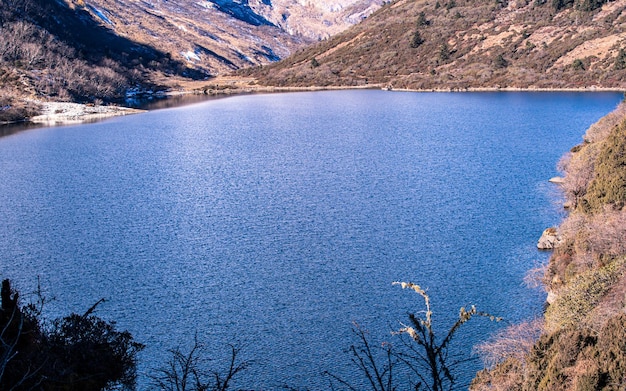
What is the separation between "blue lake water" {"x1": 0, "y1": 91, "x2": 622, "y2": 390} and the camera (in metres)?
24.6

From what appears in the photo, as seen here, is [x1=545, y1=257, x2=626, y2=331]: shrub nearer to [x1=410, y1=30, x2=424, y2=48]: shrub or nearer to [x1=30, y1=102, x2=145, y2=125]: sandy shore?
[x1=30, y1=102, x2=145, y2=125]: sandy shore

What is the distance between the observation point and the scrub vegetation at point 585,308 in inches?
584

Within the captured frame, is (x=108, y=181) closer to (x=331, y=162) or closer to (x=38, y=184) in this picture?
(x=38, y=184)

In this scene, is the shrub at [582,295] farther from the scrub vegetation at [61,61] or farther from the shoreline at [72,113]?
the scrub vegetation at [61,61]

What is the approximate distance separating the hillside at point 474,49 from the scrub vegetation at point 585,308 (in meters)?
87.8

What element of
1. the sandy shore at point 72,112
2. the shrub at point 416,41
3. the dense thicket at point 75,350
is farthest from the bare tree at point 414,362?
the shrub at point 416,41

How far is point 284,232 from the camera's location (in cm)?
3522

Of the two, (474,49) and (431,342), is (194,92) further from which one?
(431,342)

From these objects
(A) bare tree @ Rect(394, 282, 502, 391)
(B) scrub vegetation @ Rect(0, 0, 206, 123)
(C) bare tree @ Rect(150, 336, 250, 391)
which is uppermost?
(B) scrub vegetation @ Rect(0, 0, 206, 123)

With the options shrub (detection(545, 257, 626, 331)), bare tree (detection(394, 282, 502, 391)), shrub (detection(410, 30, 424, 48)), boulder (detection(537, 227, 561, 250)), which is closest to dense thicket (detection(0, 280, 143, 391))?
bare tree (detection(394, 282, 502, 391))

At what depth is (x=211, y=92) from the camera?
505ft

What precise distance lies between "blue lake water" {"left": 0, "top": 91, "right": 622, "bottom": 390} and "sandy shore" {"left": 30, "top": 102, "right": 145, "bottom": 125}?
29.4m

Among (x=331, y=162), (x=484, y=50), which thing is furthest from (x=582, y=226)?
(x=484, y=50)

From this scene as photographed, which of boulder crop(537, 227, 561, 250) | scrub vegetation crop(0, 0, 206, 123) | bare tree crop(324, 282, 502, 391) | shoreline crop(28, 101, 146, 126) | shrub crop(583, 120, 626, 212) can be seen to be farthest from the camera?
scrub vegetation crop(0, 0, 206, 123)
